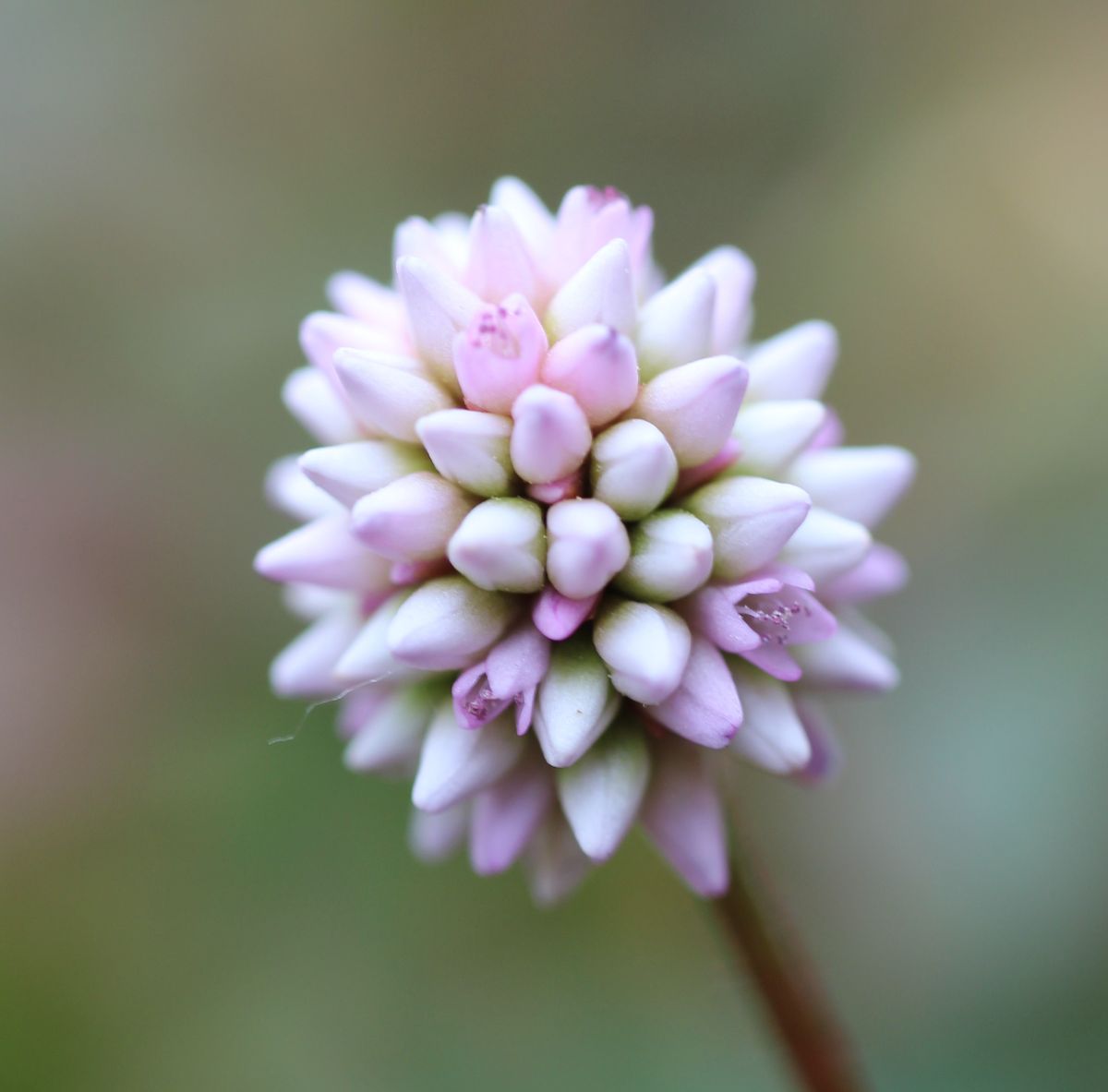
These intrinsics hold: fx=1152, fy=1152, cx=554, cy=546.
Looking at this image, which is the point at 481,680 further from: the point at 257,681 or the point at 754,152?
the point at 754,152

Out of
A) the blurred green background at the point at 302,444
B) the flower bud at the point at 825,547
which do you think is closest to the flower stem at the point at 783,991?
the flower bud at the point at 825,547

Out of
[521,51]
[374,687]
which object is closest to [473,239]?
[374,687]

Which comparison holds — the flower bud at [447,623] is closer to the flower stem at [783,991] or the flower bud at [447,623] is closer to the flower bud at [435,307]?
the flower bud at [435,307]

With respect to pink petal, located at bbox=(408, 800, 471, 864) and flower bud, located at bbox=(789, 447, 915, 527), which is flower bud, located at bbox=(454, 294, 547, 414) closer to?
flower bud, located at bbox=(789, 447, 915, 527)

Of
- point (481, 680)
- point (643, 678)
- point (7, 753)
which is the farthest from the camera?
point (7, 753)

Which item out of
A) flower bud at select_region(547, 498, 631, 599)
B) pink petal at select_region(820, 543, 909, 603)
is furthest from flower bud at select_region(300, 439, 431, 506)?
pink petal at select_region(820, 543, 909, 603)

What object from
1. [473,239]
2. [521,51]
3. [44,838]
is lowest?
[44,838]
